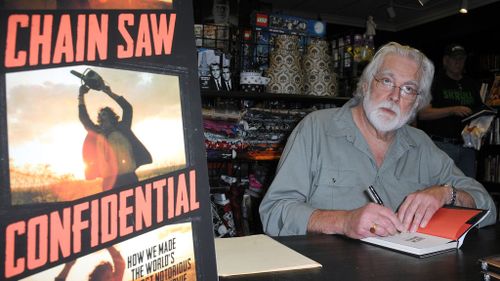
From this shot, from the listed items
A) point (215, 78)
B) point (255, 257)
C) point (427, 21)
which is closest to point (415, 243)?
point (255, 257)

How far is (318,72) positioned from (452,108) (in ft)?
5.59

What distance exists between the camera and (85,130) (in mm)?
399

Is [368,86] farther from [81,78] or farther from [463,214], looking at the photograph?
[81,78]

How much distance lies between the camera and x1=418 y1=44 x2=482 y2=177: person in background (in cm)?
320

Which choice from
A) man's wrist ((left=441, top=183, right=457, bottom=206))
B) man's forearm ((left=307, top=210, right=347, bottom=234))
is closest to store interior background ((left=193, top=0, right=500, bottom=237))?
man's wrist ((left=441, top=183, right=457, bottom=206))

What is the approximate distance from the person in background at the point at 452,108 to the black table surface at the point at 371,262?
95.7 inches

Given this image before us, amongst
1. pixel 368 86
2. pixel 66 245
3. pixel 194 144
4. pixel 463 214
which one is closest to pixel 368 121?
pixel 368 86

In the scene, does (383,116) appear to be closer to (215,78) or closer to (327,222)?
(327,222)

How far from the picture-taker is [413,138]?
1547 millimetres

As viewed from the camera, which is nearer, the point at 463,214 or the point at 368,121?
the point at 463,214

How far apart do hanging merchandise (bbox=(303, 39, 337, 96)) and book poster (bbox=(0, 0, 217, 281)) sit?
1.56m

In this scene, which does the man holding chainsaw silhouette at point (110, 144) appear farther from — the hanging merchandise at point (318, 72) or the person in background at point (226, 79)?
the hanging merchandise at point (318, 72)

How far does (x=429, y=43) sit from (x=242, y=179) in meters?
5.04

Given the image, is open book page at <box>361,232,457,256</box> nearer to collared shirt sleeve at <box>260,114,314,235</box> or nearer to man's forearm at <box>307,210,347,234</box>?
man's forearm at <box>307,210,347,234</box>
